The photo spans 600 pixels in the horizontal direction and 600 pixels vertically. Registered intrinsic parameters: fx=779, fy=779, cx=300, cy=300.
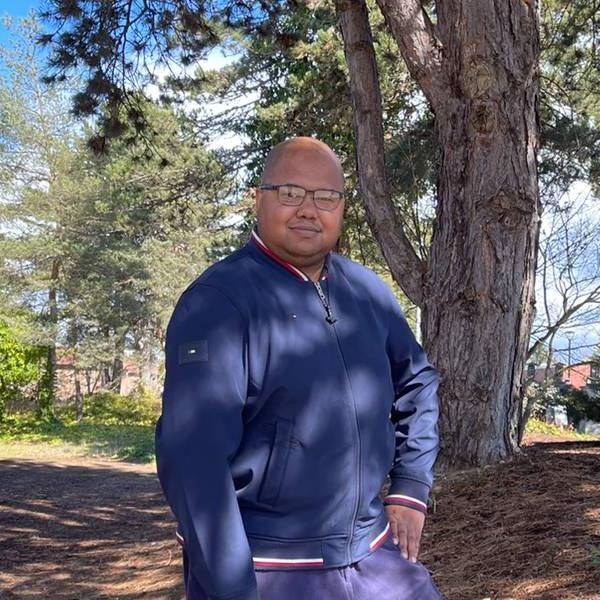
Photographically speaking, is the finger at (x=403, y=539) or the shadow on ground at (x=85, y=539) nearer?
the finger at (x=403, y=539)

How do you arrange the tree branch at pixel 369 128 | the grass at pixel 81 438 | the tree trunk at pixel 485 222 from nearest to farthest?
the tree trunk at pixel 485 222 → the tree branch at pixel 369 128 → the grass at pixel 81 438

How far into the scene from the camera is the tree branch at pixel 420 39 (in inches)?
202

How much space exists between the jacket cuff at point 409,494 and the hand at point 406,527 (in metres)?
0.01

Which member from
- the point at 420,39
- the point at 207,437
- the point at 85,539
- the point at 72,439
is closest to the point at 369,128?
the point at 420,39

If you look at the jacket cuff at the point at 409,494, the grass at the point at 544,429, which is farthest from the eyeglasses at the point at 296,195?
the grass at the point at 544,429

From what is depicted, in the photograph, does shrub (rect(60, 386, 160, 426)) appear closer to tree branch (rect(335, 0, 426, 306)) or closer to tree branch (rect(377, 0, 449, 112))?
tree branch (rect(335, 0, 426, 306))

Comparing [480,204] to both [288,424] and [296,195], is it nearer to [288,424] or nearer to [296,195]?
[296,195]

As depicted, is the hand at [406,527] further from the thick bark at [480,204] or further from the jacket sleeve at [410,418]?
the thick bark at [480,204]

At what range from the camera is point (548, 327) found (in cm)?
886

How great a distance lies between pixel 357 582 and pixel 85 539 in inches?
234

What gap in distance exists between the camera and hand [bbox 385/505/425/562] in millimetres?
1838

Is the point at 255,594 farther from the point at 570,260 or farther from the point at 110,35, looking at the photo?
the point at 570,260

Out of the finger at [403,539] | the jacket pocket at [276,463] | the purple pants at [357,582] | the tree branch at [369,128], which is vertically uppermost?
the tree branch at [369,128]

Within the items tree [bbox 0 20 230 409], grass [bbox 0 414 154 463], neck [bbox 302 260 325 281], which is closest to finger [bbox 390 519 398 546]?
neck [bbox 302 260 325 281]
